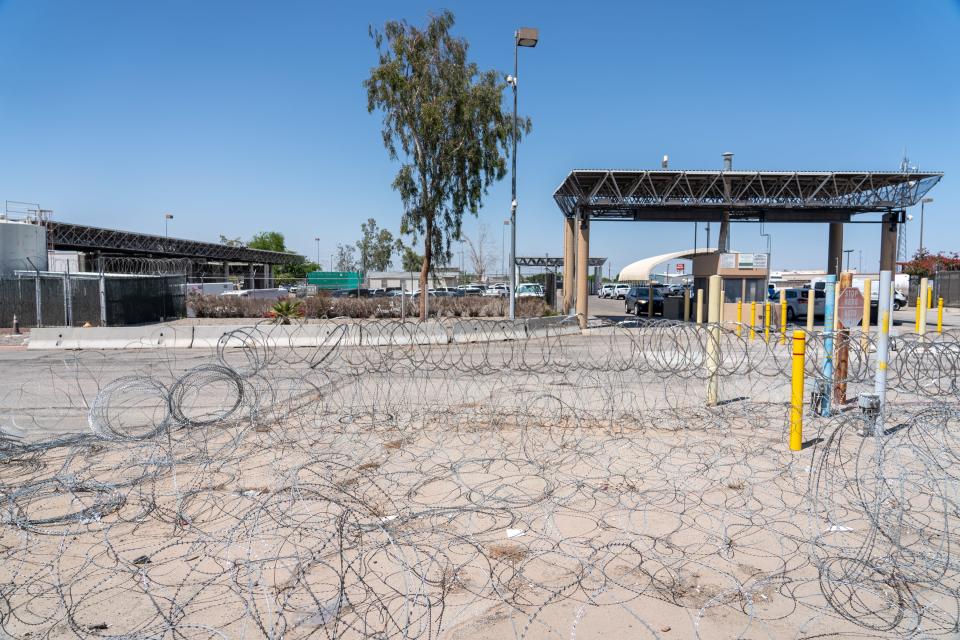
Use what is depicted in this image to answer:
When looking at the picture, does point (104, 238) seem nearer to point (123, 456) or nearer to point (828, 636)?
point (123, 456)

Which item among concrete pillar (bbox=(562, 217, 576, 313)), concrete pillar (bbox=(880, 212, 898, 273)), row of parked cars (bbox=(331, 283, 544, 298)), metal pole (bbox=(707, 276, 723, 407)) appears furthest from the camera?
row of parked cars (bbox=(331, 283, 544, 298))

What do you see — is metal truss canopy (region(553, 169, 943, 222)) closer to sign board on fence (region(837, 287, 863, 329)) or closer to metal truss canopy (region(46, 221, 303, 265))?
sign board on fence (region(837, 287, 863, 329))

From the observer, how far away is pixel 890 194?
26.2m

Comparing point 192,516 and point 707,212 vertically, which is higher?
point 707,212

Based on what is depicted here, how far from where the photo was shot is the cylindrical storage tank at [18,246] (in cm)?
3147

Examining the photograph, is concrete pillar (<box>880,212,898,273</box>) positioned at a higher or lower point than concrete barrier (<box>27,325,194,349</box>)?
higher

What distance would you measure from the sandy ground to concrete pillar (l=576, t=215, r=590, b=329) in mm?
16947

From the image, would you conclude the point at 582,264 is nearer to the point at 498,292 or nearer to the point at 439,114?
the point at 439,114

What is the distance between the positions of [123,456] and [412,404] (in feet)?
13.5

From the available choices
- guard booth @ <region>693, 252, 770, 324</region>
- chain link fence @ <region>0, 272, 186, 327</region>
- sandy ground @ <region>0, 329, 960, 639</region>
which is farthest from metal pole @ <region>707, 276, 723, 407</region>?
chain link fence @ <region>0, 272, 186, 327</region>

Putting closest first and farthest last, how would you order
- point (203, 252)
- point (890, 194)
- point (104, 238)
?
point (890, 194)
point (104, 238)
point (203, 252)

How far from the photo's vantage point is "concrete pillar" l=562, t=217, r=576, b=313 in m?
28.4

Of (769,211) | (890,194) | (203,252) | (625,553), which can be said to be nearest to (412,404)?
(625,553)

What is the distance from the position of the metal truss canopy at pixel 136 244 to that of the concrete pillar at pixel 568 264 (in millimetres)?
33716
